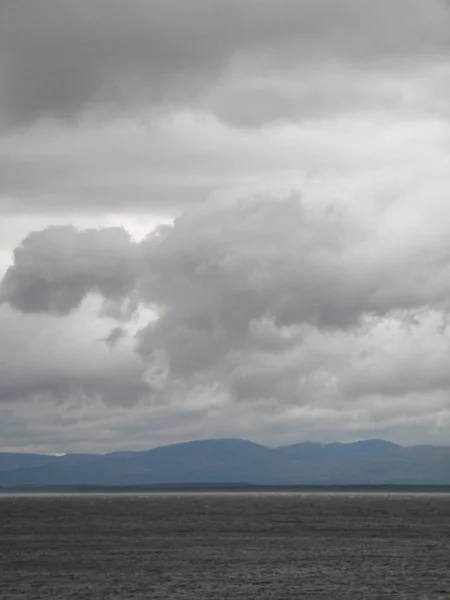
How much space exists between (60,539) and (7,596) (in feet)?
240

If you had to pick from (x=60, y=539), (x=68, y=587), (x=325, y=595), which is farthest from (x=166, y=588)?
(x=60, y=539)

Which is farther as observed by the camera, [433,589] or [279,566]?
[279,566]

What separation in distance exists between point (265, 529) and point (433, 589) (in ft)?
320

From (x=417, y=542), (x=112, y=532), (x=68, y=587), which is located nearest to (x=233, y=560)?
(x=68, y=587)

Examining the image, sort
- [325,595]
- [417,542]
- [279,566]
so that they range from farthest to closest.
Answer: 1. [417,542]
2. [279,566]
3. [325,595]

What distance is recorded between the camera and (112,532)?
182 meters

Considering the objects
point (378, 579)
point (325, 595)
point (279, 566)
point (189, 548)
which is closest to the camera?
point (325, 595)

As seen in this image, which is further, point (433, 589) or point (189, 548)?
point (189, 548)

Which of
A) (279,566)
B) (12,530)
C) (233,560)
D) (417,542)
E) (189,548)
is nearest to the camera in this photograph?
(279,566)

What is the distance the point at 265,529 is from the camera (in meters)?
190

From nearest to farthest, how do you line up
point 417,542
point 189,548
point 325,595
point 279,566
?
point 325,595 < point 279,566 < point 189,548 < point 417,542

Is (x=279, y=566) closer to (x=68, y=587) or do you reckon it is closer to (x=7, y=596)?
(x=68, y=587)

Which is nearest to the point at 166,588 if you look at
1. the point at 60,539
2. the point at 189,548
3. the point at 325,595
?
the point at 325,595

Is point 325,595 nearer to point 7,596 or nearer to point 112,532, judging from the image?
point 7,596
